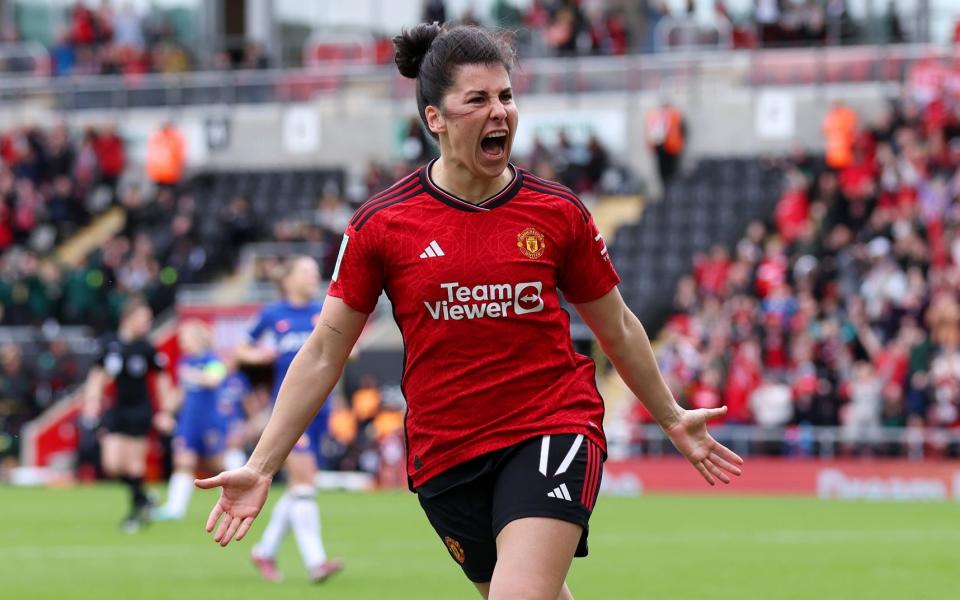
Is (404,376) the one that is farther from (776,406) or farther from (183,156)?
(183,156)

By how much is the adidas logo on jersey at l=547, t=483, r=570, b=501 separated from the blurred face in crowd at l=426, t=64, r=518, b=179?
103 centimetres

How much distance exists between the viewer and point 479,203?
5797 millimetres

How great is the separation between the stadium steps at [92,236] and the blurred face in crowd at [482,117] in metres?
28.4

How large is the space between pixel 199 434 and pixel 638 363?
571 inches

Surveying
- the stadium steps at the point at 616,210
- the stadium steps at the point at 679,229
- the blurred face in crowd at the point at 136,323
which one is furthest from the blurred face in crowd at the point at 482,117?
the stadium steps at the point at 616,210

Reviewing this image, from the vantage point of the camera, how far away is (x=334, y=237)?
29.4 meters

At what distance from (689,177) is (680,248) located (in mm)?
2270

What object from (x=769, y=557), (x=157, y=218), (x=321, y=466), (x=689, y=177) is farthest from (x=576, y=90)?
(x=769, y=557)

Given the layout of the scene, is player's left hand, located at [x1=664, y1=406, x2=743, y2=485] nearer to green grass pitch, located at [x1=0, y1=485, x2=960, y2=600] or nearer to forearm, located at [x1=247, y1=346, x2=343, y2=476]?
forearm, located at [x1=247, y1=346, x2=343, y2=476]

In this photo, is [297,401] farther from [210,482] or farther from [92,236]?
[92,236]

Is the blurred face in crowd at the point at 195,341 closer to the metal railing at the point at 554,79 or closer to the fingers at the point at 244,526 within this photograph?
the metal railing at the point at 554,79

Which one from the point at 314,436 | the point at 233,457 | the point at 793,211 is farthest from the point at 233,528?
the point at 793,211

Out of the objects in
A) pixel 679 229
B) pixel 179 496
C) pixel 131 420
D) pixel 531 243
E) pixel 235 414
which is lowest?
pixel 235 414

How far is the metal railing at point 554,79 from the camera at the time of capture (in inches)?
1186
